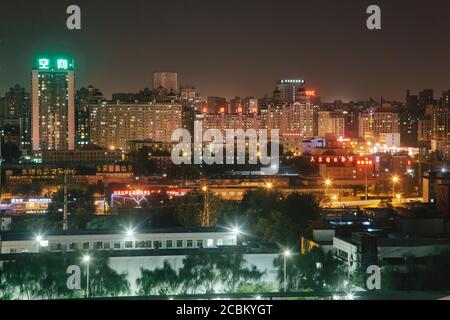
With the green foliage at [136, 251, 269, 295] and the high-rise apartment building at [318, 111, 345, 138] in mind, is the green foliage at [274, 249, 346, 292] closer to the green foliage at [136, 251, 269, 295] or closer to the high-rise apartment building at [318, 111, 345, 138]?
the green foliage at [136, 251, 269, 295]

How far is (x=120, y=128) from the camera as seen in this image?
20.5m

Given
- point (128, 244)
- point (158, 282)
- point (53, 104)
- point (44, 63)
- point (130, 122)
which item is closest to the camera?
point (158, 282)

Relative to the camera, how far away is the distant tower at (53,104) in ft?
58.1

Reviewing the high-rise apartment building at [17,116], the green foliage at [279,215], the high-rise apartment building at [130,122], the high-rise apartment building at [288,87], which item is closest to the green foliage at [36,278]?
the green foliage at [279,215]

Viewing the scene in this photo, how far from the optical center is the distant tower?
17703 mm

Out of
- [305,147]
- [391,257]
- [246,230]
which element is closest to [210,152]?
[305,147]

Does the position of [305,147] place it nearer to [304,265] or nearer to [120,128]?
[120,128]

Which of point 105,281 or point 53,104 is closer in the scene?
point 105,281

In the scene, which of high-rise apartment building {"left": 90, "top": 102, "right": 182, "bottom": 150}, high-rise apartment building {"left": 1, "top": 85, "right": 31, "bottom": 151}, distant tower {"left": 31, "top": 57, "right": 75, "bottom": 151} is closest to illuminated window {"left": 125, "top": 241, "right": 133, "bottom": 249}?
distant tower {"left": 31, "top": 57, "right": 75, "bottom": 151}

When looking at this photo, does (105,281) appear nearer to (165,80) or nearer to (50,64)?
(50,64)

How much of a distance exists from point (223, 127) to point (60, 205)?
12.2 metres

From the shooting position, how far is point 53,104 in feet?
59.7

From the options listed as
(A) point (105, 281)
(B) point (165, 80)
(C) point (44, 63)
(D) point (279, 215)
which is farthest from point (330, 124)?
(A) point (105, 281)
